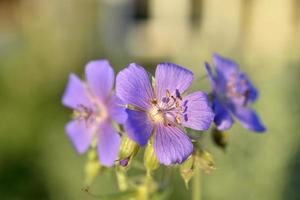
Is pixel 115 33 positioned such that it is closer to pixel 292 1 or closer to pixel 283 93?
pixel 292 1

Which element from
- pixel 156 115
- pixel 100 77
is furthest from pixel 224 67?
pixel 156 115

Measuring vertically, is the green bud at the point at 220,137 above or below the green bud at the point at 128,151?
below

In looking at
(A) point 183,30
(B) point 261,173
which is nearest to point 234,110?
(B) point 261,173

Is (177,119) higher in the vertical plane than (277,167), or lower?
higher

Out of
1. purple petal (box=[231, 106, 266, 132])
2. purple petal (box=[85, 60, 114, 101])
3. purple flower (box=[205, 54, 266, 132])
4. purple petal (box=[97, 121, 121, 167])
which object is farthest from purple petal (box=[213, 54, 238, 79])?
purple petal (box=[97, 121, 121, 167])

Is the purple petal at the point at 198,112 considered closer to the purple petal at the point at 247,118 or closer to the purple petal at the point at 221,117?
the purple petal at the point at 221,117

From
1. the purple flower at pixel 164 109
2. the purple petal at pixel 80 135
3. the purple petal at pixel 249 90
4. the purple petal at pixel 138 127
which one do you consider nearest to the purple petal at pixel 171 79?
the purple flower at pixel 164 109
